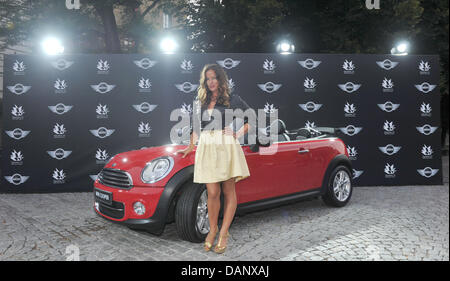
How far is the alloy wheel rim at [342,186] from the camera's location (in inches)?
205

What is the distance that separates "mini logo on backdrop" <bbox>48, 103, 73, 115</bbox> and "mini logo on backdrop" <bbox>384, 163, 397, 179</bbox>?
22.3 feet

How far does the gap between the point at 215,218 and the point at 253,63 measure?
4.30m

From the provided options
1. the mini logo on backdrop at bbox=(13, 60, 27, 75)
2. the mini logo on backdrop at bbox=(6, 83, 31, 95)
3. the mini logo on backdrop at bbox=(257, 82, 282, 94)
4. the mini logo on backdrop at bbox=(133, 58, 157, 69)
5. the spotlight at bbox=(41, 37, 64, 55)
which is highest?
the spotlight at bbox=(41, 37, 64, 55)

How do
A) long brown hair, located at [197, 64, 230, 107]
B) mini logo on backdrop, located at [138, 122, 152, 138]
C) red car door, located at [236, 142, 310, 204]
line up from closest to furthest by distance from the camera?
long brown hair, located at [197, 64, 230, 107]
red car door, located at [236, 142, 310, 204]
mini logo on backdrop, located at [138, 122, 152, 138]

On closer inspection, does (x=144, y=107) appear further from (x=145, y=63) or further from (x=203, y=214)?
(x=203, y=214)

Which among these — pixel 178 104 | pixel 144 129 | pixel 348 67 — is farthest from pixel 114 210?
pixel 348 67

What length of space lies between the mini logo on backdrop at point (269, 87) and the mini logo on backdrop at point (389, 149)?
2607 millimetres

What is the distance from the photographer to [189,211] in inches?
133

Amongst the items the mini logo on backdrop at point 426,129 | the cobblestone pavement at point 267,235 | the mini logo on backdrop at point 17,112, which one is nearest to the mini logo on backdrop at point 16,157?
the mini logo on backdrop at point 17,112

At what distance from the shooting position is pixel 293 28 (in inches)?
445

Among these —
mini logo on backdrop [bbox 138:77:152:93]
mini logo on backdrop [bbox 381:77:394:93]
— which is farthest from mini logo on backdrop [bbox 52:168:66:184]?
mini logo on backdrop [bbox 381:77:394:93]

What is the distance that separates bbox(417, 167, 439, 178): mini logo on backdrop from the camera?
23.2 ft

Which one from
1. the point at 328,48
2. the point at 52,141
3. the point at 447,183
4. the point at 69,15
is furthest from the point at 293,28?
the point at 52,141

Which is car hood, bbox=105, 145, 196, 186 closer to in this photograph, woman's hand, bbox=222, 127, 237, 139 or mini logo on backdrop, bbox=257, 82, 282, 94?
woman's hand, bbox=222, 127, 237, 139
